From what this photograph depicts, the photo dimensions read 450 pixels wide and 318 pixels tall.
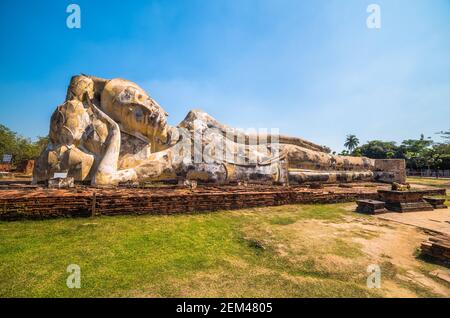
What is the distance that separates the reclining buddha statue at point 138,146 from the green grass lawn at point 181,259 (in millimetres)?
2592

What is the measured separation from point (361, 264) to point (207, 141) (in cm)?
569

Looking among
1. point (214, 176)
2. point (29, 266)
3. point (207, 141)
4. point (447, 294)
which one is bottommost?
point (447, 294)

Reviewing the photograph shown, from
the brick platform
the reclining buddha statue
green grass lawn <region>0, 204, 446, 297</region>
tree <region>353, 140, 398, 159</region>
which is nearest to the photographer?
green grass lawn <region>0, 204, 446, 297</region>

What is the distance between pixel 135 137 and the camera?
21.9 ft

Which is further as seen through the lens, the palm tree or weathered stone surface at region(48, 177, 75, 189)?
the palm tree

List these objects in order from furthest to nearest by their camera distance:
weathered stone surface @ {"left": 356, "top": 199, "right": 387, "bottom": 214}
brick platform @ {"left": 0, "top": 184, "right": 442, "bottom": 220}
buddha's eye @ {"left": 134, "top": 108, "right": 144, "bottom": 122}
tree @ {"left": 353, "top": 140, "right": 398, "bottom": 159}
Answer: tree @ {"left": 353, "top": 140, "right": 398, "bottom": 159}, buddha's eye @ {"left": 134, "top": 108, "right": 144, "bottom": 122}, weathered stone surface @ {"left": 356, "top": 199, "right": 387, "bottom": 214}, brick platform @ {"left": 0, "top": 184, "right": 442, "bottom": 220}

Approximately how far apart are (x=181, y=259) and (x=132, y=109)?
5.08 meters

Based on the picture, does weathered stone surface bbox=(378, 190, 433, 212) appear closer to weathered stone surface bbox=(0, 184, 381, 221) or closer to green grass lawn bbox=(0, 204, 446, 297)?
weathered stone surface bbox=(0, 184, 381, 221)

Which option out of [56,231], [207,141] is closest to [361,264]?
[56,231]

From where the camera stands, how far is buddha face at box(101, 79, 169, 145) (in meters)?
6.24

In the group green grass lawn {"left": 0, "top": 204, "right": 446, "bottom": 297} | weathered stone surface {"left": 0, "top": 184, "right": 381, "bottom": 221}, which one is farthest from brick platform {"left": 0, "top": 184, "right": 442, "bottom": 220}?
green grass lawn {"left": 0, "top": 204, "right": 446, "bottom": 297}

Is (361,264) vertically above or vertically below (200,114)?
below

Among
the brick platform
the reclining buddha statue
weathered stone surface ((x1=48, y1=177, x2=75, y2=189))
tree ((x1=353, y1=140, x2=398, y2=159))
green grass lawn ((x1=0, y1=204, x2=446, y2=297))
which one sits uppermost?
tree ((x1=353, y1=140, x2=398, y2=159))
